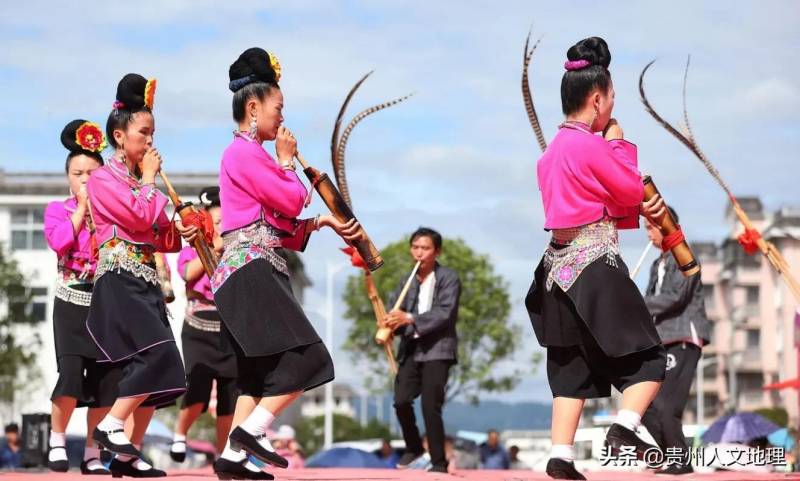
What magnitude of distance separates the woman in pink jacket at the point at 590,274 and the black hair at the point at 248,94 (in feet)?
4.94

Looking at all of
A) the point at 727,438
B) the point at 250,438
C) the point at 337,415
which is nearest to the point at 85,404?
the point at 250,438

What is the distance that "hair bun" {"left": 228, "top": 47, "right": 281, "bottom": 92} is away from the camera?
7613 mm

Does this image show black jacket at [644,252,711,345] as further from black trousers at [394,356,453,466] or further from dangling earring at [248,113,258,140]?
dangling earring at [248,113,258,140]

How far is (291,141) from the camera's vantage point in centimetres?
763

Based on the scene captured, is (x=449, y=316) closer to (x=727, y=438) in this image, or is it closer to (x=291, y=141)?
(x=291, y=141)

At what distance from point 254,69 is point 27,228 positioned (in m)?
59.8

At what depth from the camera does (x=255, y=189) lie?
736 centimetres

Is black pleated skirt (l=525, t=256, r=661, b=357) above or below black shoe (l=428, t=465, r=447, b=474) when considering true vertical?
above

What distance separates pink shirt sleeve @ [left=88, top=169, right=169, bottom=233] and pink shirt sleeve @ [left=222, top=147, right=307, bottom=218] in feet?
2.94

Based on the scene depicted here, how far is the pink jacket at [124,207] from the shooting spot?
814 cm

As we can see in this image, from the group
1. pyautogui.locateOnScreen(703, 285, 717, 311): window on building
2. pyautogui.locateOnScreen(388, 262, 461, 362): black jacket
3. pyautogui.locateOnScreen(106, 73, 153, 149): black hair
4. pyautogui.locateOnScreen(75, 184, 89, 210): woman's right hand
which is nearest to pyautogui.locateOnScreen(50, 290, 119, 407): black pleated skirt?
pyautogui.locateOnScreen(75, 184, 89, 210): woman's right hand

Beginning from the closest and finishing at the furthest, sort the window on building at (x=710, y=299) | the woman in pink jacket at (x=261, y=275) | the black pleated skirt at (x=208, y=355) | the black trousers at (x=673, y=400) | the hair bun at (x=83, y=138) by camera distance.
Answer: the woman in pink jacket at (x=261, y=275), the hair bun at (x=83, y=138), the black trousers at (x=673, y=400), the black pleated skirt at (x=208, y=355), the window on building at (x=710, y=299)

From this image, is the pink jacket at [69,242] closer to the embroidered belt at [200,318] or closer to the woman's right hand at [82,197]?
the woman's right hand at [82,197]

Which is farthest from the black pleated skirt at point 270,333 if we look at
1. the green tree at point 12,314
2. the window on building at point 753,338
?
the window on building at point 753,338
